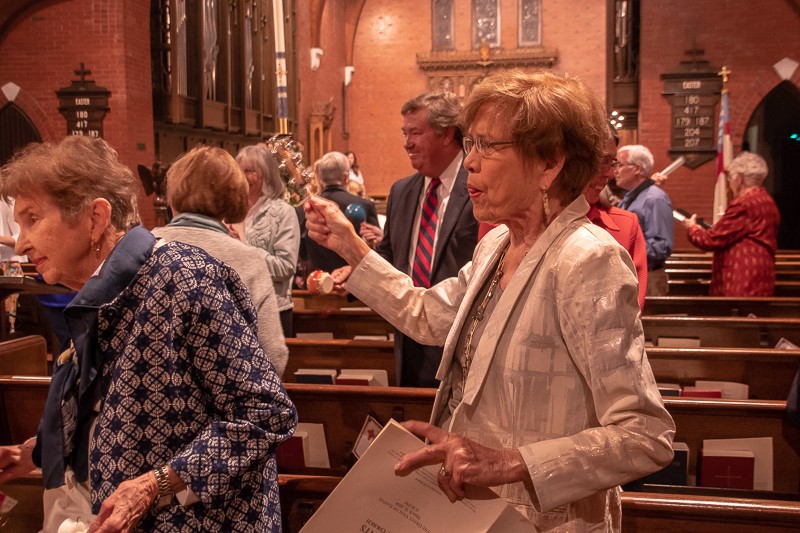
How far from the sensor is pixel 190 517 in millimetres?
1541

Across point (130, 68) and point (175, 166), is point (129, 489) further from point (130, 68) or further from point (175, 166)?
point (130, 68)

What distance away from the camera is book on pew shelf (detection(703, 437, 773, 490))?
2.77 m

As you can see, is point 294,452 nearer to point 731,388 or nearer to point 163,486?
point 163,486

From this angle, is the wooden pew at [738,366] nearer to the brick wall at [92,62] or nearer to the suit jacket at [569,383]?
the suit jacket at [569,383]

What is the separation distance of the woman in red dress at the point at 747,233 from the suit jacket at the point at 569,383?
4.09 m

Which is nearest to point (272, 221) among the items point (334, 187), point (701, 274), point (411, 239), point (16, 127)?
point (411, 239)

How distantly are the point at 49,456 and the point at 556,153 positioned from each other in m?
1.18

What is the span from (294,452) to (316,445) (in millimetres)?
89

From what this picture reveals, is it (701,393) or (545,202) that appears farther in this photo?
(701,393)

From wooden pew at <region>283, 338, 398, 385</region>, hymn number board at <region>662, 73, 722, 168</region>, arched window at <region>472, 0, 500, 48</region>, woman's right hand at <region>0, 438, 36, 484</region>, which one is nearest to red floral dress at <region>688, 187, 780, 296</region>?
wooden pew at <region>283, 338, 398, 385</region>

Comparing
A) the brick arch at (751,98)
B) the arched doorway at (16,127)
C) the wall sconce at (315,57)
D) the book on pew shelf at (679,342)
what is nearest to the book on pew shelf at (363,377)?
the book on pew shelf at (679,342)

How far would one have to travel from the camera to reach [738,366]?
11.9 ft

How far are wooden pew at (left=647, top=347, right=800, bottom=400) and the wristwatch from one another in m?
2.60

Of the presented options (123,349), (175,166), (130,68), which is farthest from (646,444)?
(130,68)
